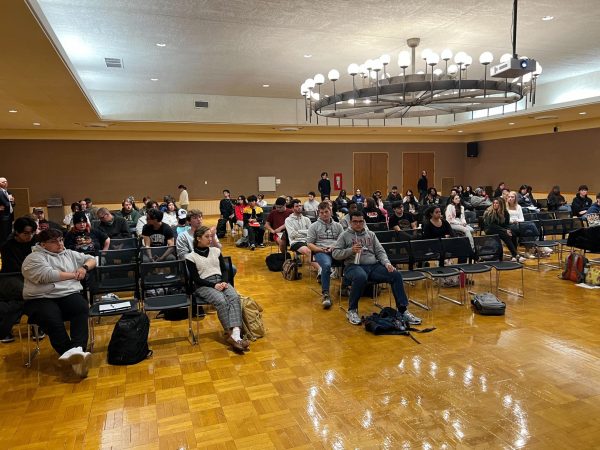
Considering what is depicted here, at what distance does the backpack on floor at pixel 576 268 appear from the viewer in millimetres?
6871

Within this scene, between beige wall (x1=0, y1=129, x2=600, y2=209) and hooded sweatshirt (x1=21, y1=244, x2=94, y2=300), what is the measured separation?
1290 cm

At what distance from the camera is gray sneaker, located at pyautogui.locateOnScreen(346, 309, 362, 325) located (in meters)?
5.18

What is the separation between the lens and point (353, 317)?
17.1 ft

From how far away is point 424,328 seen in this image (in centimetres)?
502

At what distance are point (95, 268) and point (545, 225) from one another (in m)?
7.43

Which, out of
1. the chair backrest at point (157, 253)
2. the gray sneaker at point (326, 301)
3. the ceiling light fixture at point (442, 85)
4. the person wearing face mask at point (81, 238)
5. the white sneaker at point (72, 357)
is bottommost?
the gray sneaker at point (326, 301)

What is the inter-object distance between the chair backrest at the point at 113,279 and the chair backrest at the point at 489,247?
4648mm

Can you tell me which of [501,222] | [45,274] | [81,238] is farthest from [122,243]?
[501,222]

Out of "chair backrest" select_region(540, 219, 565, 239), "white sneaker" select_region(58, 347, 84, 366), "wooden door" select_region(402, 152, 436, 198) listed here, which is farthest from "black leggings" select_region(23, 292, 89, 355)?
"wooden door" select_region(402, 152, 436, 198)

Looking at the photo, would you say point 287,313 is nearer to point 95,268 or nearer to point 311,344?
point 311,344

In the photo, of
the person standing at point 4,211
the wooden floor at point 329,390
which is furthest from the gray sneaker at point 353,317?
the person standing at point 4,211

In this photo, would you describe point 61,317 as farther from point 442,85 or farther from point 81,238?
point 442,85

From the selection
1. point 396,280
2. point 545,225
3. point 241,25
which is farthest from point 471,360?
point 241,25

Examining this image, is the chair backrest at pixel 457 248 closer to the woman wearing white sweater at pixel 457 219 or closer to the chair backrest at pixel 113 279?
the woman wearing white sweater at pixel 457 219
